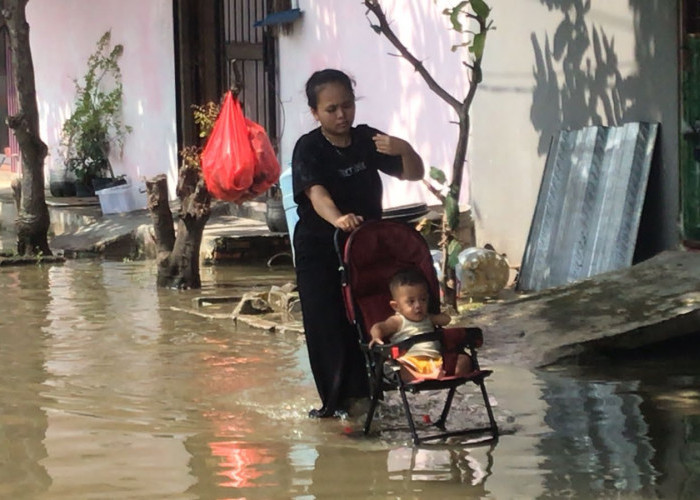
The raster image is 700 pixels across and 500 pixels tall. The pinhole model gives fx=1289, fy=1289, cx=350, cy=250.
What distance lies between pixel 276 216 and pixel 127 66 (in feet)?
21.8

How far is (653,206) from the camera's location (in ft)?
28.5

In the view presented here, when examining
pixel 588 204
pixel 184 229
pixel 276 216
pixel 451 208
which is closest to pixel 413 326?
pixel 451 208

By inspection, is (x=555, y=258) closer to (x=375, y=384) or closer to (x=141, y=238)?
(x=375, y=384)

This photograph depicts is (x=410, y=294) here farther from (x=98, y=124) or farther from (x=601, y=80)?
(x=98, y=124)

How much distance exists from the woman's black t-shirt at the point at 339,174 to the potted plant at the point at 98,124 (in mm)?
13449

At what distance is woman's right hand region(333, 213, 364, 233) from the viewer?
549 cm

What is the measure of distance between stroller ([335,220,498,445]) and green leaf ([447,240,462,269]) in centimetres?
243

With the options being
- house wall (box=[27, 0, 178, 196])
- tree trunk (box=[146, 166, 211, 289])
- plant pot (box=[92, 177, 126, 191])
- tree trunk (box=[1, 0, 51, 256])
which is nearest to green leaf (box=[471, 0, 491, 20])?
tree trunk (box=[146, 166, 211, 289])

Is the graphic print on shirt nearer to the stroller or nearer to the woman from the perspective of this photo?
the woman

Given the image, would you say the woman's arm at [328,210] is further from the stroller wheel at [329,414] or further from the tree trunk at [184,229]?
the tree trunk at [184,229]

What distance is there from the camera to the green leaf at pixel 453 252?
8.24 metres

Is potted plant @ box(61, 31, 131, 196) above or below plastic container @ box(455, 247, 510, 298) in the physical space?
above

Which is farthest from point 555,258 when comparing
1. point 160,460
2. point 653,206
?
point 160,460

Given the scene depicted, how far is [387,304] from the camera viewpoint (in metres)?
5.67
